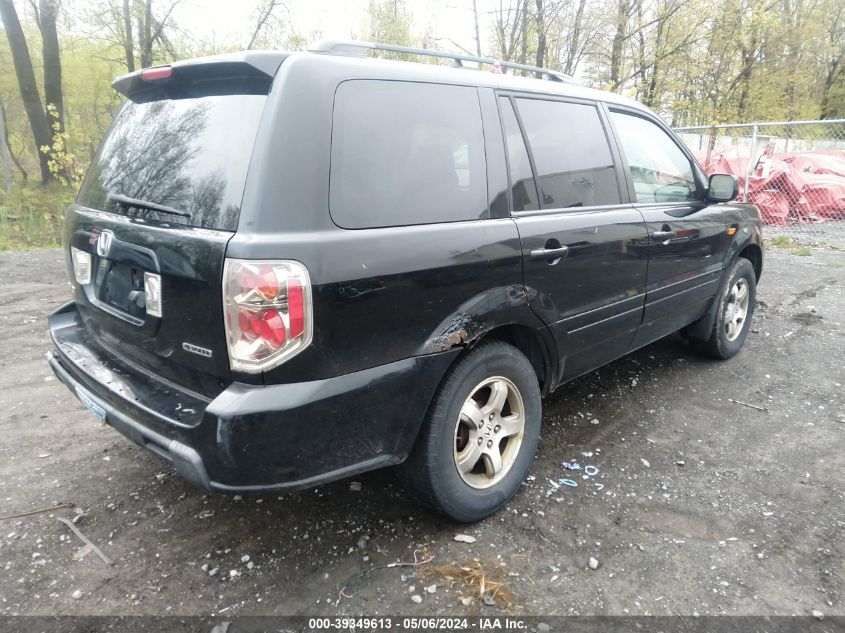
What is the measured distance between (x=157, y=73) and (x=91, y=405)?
1368 mm

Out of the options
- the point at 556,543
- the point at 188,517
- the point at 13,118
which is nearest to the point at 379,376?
the point at 556,543

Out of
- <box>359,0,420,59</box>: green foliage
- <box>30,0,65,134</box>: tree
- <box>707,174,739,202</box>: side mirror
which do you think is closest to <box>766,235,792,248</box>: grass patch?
<box>707,174,739,202</box>: side mirror

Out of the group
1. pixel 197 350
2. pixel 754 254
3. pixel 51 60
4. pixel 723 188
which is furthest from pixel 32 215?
pixel 754 254

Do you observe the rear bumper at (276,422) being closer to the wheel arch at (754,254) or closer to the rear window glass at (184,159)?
the rear window glass at (184,159)

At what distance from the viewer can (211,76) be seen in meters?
2.03

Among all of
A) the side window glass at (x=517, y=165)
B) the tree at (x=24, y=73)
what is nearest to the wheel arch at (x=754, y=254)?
the side window glass at (x=517, y=165)

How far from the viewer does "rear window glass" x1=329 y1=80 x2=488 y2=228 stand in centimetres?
192

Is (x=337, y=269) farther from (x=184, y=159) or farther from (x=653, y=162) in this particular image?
(x=653, y=162)

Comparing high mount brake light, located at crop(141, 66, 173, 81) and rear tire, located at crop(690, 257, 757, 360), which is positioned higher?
high mount brake light, located at crop(141, 66, 173, 81)

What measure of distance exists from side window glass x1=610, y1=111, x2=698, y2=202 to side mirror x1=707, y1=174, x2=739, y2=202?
131 mm

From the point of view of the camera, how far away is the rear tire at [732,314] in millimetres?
4188

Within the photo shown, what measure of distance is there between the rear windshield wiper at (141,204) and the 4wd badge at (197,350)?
17.9 inches

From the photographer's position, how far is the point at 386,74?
2.10 meters

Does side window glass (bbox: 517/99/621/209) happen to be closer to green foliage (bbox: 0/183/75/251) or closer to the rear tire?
the rear tire
